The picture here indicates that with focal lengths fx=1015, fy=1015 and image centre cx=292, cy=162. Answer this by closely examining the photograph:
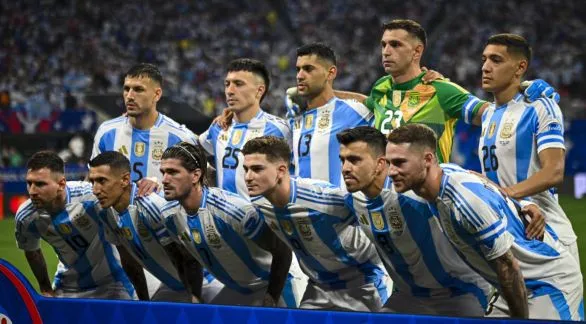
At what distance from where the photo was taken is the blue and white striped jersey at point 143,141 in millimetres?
7828

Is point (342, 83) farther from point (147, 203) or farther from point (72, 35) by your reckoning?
point (147, 203)

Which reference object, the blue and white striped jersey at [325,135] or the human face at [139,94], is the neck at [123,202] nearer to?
the human face at [139,94]

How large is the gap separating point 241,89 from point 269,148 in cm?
179

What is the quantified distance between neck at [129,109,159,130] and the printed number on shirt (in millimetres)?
1945

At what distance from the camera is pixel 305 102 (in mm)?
7543

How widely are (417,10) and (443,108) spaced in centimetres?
2493

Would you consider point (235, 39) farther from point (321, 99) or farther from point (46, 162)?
point (46, 162)

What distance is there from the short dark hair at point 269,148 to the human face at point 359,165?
46 cm

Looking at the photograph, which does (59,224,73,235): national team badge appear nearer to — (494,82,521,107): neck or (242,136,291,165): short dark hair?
(242,136,291,165): short dark hair

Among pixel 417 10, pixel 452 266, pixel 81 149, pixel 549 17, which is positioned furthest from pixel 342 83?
pixel 452 266

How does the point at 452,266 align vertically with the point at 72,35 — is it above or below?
below

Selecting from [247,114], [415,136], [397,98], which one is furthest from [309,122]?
[415,136]

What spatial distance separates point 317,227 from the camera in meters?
5.82

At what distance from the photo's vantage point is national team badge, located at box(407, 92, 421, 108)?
6.89 m
